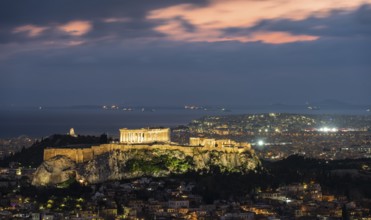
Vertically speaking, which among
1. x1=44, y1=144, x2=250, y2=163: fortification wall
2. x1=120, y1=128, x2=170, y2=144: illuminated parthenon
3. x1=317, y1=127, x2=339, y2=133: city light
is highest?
x1=317, y1=127, x2=339, y2=133: city light

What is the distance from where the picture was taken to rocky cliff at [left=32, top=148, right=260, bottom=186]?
6069cm

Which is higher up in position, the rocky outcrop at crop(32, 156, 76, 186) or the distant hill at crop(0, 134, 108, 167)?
the distant hill at crop(0, 134, 108, 167)

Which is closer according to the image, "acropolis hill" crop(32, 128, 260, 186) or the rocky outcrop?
the rocky outcrop

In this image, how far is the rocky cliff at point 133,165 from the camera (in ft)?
199

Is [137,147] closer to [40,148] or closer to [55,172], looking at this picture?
[55,172]

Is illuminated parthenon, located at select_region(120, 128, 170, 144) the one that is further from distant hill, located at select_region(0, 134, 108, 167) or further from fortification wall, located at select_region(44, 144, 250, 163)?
fortification wall, located at select_region(44, 144, 250, 163)

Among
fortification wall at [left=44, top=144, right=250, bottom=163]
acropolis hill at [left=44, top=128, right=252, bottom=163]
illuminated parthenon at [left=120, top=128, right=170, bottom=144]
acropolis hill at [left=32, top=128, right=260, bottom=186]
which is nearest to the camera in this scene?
acropolis hill at [left=32, top=128, right=260, bottom=186]

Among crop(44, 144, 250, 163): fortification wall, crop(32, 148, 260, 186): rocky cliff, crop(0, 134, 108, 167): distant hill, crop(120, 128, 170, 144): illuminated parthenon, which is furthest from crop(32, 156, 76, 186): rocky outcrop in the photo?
crop(0, 134, 108, 167): distant hill

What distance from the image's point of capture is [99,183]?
5972cm

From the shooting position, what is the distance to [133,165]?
6184 centimetres

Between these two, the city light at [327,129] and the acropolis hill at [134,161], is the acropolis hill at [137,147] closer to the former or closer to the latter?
the acropolis hill at [134,161]

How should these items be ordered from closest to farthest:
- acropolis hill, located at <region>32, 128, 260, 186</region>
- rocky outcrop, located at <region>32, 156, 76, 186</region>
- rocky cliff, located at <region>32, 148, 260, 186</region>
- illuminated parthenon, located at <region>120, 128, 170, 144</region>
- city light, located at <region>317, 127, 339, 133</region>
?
rocky outcrop, located at <region>32, 156, 76, 186</region>, rocky cliff, located at <region>32, 148, 260, 186</region>, acropolis hill, located at <region>32, 128, 260, 186</region>, illuminated parthenon, located at <region>120, 128, 170, 144</region>, city light, located at <region>317, 127, 339, 133</region>

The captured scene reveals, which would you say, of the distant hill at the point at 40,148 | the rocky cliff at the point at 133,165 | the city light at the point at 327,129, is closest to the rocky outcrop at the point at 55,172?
the rocky cliff at the point at 133,165

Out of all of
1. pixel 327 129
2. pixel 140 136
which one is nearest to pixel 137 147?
pixel 140 136
